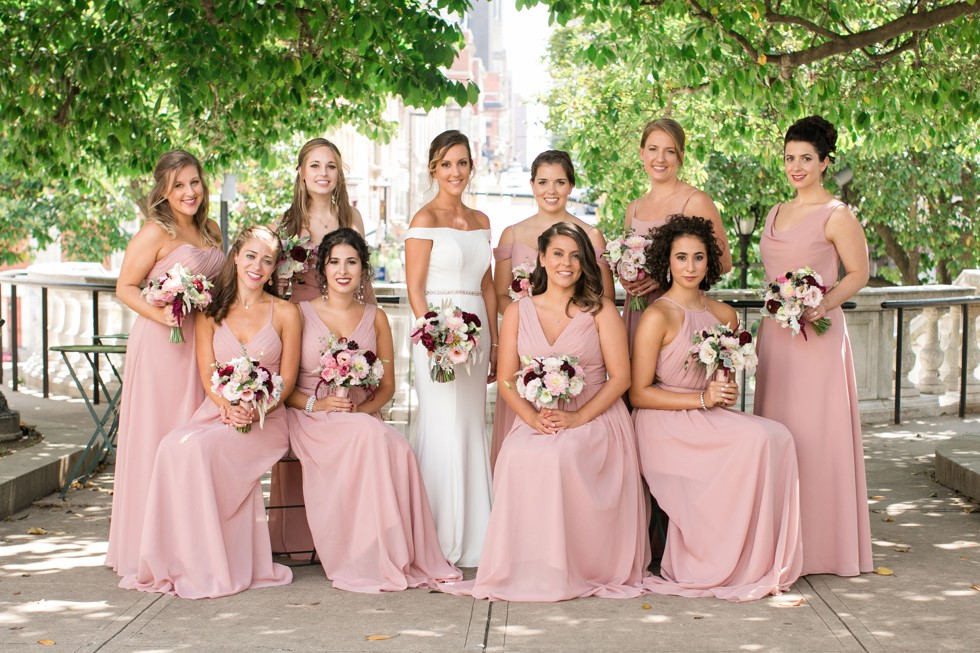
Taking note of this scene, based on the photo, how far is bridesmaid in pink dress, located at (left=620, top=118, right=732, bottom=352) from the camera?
22.3ft

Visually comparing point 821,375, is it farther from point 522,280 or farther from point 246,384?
point 246,384

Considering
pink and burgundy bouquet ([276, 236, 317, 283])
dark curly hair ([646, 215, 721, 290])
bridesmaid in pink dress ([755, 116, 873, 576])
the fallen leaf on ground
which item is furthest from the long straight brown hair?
the fallen leaf on ground

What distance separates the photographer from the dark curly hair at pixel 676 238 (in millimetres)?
6496

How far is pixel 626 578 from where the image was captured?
20.3ft

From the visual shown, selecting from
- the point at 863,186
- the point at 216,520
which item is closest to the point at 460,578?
the point at 216,520

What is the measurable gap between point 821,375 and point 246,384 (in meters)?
3.12

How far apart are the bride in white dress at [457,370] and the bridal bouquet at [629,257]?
798mm

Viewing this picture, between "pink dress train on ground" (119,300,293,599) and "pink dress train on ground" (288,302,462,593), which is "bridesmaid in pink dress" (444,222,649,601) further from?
"pink dress train on ground" (119,300,293,599)

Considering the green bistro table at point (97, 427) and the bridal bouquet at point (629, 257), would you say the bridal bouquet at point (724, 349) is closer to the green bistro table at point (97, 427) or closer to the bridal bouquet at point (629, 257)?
the bridal bouquet at point (629, 257)

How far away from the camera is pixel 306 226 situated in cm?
704

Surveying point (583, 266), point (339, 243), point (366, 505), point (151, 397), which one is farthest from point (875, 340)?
point (151, 397)

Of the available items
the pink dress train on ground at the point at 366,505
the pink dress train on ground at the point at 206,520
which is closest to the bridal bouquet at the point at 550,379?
the pink dress train on ground at the point at 366,505

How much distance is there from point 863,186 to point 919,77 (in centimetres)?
860

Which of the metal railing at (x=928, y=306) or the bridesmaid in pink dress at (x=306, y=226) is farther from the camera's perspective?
the metal railing at (x=928, y=306)
